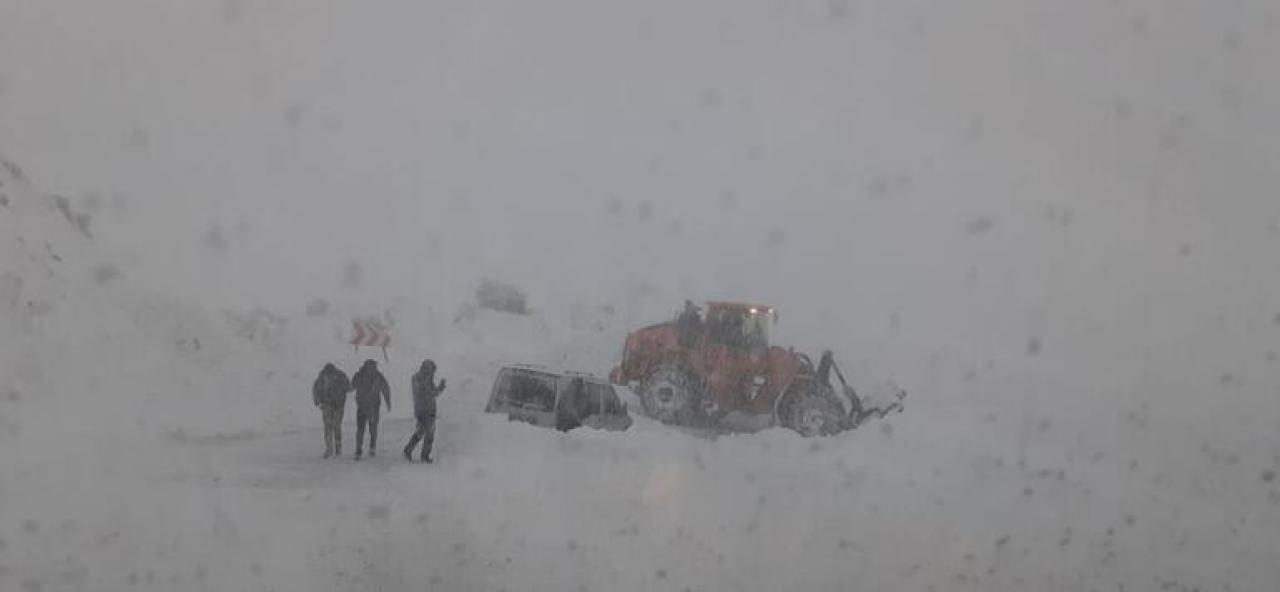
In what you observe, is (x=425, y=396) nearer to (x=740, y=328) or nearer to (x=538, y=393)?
(x=538, y=393)

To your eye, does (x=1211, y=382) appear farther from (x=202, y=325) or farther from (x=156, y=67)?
(x=156, y=67)

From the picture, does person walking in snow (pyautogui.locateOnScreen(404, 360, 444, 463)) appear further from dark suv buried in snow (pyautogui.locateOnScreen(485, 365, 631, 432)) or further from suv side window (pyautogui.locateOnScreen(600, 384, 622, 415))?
suv side window (pyautogui.locateOnScreen(600, 384, 622, 415))

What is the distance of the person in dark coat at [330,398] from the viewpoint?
246cm

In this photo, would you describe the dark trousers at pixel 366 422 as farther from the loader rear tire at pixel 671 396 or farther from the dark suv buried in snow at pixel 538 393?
the loader rear tire at pixel 671 396

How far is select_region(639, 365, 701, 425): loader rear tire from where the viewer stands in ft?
8.26

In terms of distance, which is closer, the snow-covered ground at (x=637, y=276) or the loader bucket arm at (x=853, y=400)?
the snow-covered ground at (x=637, y=276)

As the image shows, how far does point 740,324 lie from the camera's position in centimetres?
252

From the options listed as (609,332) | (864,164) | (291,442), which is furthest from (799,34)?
(291,442)

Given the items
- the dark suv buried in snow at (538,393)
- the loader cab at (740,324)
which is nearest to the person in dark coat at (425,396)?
the dark suv buried in snow at (538,393)

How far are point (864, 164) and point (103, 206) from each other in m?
1.66

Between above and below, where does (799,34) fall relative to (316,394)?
above

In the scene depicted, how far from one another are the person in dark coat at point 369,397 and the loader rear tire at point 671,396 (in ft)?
1.86

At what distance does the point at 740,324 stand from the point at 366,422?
852mm

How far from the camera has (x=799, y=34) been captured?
2.53 meters
